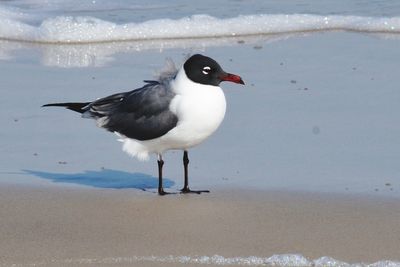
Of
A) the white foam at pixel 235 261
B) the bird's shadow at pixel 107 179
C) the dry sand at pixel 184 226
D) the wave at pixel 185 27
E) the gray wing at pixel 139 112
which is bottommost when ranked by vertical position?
the white foam at pixel 235 261

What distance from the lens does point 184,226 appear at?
624cm

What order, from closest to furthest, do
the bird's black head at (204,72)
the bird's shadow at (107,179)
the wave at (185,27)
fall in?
the bird's black head at (204,72), the bird's shadow at (107,179), the wave at (185,27)

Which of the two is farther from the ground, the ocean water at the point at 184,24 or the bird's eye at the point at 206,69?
the ocean water at the point at 184,24

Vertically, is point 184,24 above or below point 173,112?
above

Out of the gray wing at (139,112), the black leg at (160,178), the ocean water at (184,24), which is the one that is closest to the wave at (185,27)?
the ocean water at (184,24)

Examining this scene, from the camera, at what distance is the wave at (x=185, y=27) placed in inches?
474

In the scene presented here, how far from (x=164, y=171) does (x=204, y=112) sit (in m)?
0.84

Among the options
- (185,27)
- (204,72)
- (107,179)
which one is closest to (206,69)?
(204,72)

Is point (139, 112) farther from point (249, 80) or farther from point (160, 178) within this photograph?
point (249, 80)

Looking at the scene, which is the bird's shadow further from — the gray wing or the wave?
the wave

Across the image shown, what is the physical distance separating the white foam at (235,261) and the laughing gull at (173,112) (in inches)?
54.5

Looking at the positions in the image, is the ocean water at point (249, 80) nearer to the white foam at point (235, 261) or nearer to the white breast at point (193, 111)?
the white foam at point (235, 261)

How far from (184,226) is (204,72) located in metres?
1.17

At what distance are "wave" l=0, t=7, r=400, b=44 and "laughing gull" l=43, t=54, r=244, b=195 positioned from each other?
15.7 ft
